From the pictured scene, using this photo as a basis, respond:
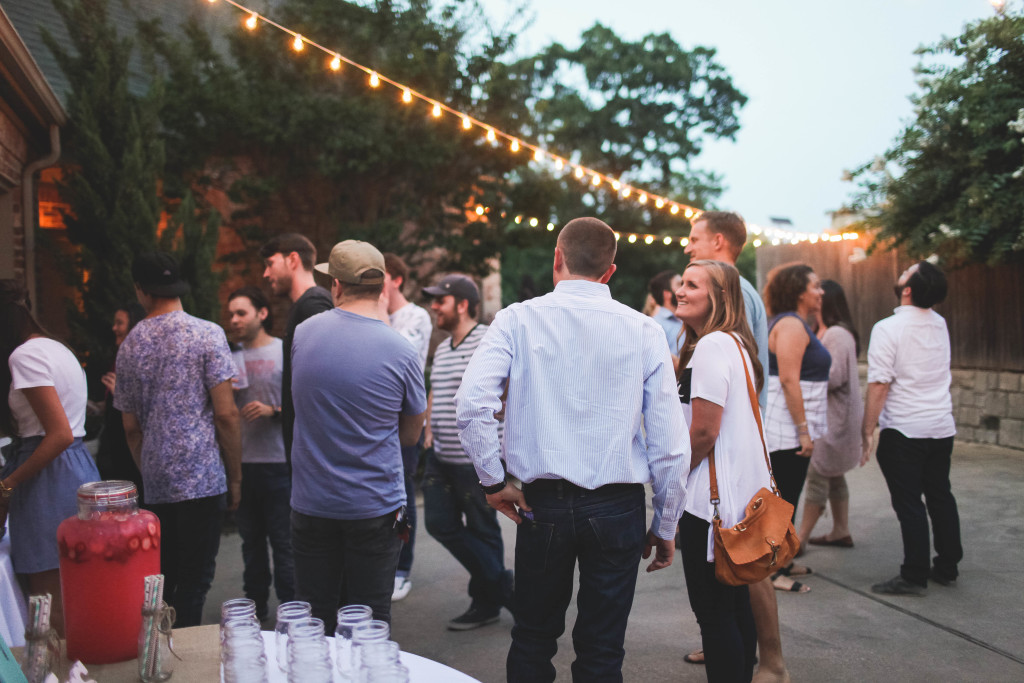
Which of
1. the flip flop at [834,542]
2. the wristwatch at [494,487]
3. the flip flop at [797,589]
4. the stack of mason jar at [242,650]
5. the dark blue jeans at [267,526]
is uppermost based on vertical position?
the wristwatch at [494,487]

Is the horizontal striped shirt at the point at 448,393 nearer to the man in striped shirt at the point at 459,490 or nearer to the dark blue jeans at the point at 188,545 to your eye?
the man in striped shirt at the point at 459,490

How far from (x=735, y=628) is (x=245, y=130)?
26.8ft

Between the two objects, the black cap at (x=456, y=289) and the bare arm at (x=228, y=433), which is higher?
the black cap at (x=456, y=289)

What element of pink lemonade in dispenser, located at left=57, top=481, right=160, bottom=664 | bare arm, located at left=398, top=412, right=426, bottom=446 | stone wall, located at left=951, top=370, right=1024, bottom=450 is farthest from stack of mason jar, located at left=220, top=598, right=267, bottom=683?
stone wall, located at left=951, top=370, right=1024, bottom=450

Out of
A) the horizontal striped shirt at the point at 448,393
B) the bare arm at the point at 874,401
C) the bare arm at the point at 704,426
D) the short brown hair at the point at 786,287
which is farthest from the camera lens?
the bare arm at the point at 874,401

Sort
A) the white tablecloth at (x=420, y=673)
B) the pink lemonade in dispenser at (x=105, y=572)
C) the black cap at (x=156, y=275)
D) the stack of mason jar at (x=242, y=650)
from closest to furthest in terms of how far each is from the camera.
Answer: the stack of mason jar at (x=242, y=650) → the white tablecloth at (x=420, y=673) → the pink lemonade in dispenser at (x=105, y=572) → the black cap at (x=156, y=275)

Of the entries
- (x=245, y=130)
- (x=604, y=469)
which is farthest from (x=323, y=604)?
(x=245, y=130)

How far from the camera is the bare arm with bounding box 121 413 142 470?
3.59m

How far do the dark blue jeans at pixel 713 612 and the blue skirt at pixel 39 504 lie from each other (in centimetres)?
228

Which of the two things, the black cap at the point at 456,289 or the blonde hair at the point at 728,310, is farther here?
the black cap at the point at 456,289

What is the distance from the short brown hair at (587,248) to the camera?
8.62 feet

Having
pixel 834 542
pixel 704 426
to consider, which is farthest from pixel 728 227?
pixel 834 542

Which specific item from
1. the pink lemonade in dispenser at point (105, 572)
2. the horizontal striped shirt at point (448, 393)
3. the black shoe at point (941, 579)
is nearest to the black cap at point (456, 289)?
the horizontal striped shirt at point (448, 393)

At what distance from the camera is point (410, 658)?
1812 mm
